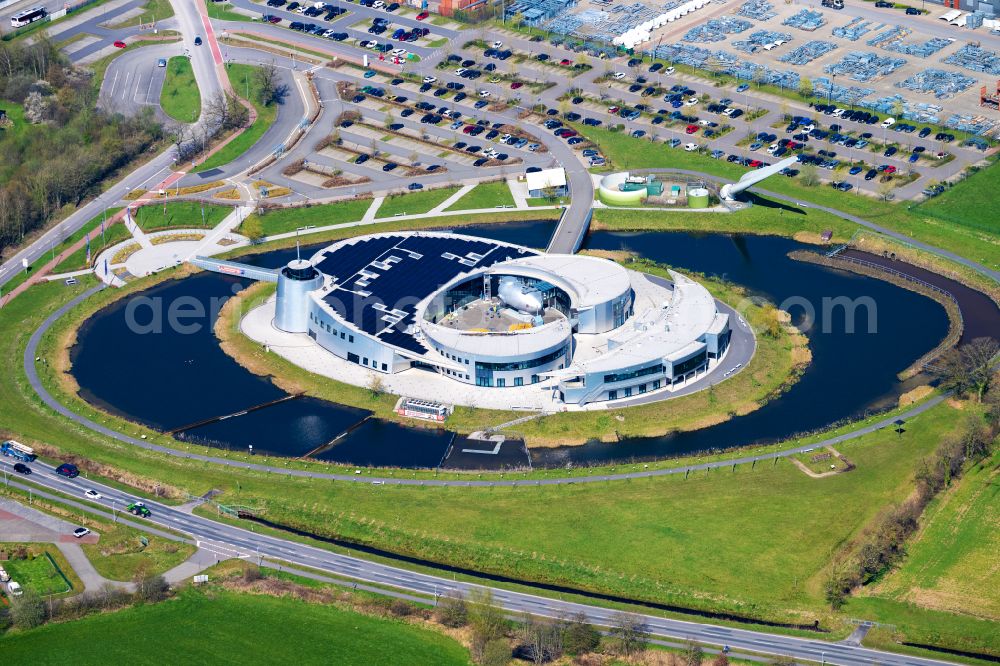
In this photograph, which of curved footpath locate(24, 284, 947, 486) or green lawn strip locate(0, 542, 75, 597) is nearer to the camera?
green lawn strip locate(0, 542, 75, 597)

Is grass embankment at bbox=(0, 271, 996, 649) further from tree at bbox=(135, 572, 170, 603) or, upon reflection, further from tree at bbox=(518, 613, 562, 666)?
tree at bbox=(135, 572, 170, 603)

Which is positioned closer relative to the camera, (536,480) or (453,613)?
(453,613)

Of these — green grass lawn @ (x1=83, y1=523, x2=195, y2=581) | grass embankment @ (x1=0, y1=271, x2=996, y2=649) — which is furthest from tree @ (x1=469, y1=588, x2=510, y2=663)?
green grass lawn @ (x1=83, y1=523, x2=195, y2=581)

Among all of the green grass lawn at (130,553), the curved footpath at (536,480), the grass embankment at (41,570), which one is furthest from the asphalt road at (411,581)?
the grass embankment at (41,570)

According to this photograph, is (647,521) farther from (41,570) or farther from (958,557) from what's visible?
(41,570)

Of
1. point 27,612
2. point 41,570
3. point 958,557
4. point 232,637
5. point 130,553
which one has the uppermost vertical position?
point 27,612

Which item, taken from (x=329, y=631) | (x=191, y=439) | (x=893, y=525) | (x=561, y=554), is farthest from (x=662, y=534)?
(x=191, y=439)

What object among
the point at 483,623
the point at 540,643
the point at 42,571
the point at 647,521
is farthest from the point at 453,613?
the point at 42,571
